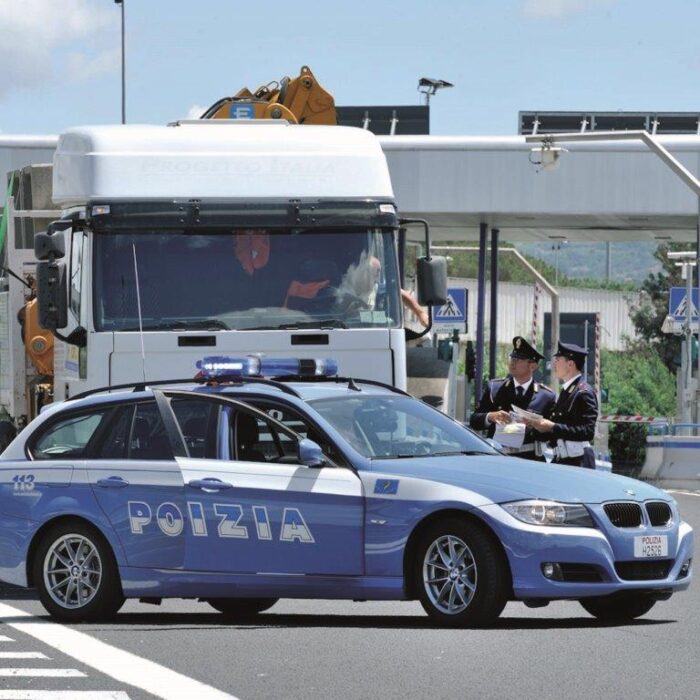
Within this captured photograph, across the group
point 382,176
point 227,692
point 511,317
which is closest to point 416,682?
point 227,692

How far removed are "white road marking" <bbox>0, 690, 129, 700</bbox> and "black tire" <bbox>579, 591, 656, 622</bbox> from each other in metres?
3.77

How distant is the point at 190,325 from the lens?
1572 centimetres

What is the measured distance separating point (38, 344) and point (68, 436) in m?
5.67

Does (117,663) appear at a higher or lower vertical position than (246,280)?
lower

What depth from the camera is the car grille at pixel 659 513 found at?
1150 centimetres

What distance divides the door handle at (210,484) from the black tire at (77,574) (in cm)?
74

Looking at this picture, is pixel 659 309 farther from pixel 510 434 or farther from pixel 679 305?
pixel 510 434

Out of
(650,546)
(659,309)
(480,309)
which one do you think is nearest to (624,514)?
(650,546)

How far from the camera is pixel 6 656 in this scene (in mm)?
10352

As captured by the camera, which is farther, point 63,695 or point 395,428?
point 395,428

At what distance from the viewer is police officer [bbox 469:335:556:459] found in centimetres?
1462

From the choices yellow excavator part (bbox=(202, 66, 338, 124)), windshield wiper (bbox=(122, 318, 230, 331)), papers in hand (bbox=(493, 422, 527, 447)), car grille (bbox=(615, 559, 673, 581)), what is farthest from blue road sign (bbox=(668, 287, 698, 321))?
car grille (bbox=(615, 559, 673, 581))

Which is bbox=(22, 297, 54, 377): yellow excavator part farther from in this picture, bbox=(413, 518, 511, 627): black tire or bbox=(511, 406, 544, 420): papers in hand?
bbox=(413, 518, 511, 627): black tire

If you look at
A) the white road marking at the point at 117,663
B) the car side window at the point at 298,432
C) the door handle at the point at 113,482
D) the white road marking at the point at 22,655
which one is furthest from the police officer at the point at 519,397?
the white road marking at the point at 22,655
